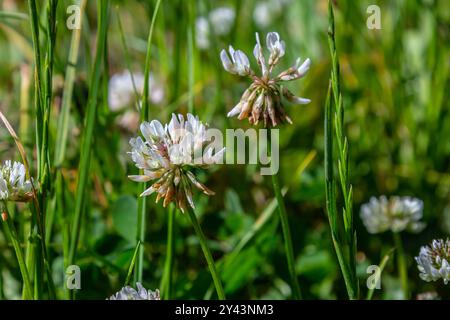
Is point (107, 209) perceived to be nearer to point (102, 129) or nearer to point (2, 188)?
point (102, 129)

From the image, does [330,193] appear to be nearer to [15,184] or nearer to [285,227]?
[285,227]

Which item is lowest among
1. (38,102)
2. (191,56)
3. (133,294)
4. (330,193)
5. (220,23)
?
(133,294)

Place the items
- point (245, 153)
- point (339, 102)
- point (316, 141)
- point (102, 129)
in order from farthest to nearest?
point (316, 141), point (245, 153), point (102, 129), point (339, 102)

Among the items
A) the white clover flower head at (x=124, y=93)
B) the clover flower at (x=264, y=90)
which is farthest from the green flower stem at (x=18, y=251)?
the white clover flower head at (x=124, y=93)

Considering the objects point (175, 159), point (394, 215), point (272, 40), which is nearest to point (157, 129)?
point (175, 159)

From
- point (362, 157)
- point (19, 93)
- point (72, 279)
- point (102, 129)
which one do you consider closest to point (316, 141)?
point (362, 157)

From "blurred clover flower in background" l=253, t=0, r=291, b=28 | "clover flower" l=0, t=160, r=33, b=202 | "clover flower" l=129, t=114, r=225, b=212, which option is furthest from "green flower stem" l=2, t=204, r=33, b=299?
"blurred clover flower in background" l=253, t=0, r=291, b=28

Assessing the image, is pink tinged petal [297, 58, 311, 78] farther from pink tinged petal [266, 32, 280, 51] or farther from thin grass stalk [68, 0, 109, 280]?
thin grass stalk [68, 0, 109, 280]
